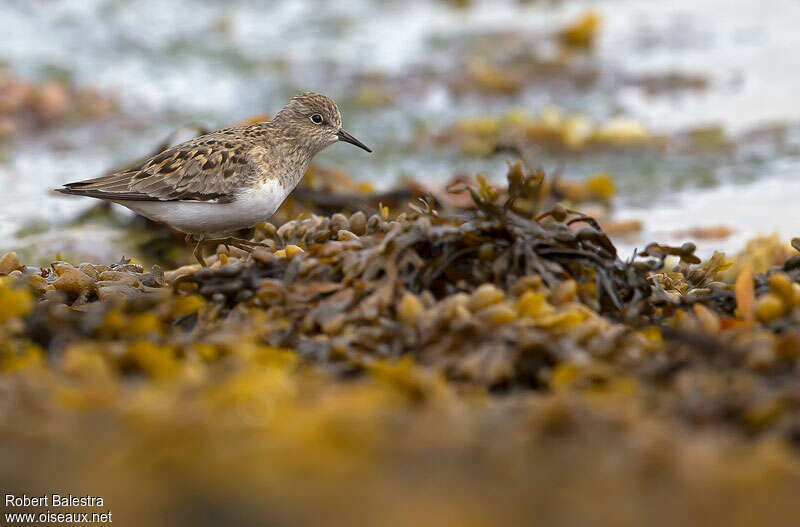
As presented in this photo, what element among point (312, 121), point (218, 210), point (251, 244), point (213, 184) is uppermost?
point (312, 121)

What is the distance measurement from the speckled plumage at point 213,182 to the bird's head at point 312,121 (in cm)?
5

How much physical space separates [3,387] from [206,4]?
35.0 ft

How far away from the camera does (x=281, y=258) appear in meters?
2.92

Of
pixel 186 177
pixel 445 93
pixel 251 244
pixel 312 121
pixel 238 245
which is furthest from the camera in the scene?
pixel 445 93

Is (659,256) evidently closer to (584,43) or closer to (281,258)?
(281,258)

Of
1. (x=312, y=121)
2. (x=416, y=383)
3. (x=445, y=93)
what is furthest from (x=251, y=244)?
(x=445, y=93)

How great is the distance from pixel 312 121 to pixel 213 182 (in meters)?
0.63

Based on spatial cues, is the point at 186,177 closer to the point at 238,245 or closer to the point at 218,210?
the point at 218,210

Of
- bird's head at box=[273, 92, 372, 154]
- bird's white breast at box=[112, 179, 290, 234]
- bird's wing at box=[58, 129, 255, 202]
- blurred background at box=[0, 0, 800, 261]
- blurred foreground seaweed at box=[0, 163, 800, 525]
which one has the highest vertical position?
blurred background at box=[0, 0, 800, 261]

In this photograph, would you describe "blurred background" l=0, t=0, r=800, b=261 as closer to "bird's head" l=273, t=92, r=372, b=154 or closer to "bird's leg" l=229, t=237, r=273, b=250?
"bird's head" l=273, t=92, r=372, b=154

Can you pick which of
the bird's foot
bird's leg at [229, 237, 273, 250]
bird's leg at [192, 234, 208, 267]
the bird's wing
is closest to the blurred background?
the bird's wing

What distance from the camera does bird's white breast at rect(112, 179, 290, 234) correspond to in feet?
11.8

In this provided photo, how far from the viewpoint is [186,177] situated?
3703mm

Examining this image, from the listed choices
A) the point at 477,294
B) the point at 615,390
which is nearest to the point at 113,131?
the point at 477,294
